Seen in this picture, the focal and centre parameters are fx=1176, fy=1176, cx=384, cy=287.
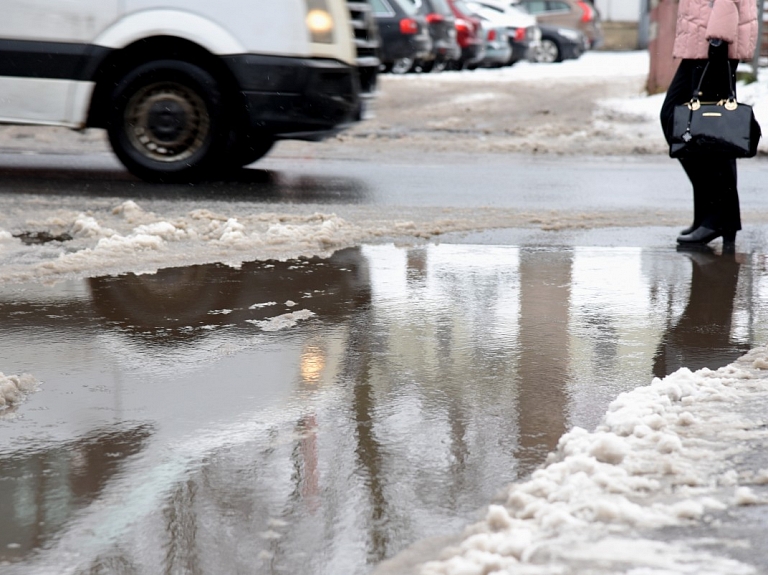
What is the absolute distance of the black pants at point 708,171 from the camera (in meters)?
6.48

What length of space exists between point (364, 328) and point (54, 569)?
2.26 metres

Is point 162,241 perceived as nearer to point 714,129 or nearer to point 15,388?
point 15,388

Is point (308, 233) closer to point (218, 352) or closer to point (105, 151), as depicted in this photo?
point (218, 352)

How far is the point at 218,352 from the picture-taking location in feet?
13.9

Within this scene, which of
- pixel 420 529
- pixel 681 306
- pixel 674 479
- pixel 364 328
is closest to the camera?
pixel 420 529

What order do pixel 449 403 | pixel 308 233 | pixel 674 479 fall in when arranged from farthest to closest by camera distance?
pixel 308 233 → pixel 449 403 → pixel 674 479

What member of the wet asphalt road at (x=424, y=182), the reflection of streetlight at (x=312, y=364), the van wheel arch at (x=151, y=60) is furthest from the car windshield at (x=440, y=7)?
the reflection of streetlight at (x=312, y=364)

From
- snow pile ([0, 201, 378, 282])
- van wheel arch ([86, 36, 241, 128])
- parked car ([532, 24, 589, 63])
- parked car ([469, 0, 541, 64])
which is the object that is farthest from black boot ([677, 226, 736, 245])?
parked car ([532, 24, 589, 63])

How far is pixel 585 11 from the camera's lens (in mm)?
33125

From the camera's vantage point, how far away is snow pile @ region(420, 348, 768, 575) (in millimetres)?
2449

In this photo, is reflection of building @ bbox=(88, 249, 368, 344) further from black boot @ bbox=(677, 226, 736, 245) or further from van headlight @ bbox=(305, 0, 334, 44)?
van headlight @ bbox=(305, 0, 334, 44)

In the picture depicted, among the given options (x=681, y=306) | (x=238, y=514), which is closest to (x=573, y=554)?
(x=238, y=514)

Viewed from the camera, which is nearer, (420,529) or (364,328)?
(420,529)

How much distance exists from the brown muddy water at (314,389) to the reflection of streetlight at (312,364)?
1cm
